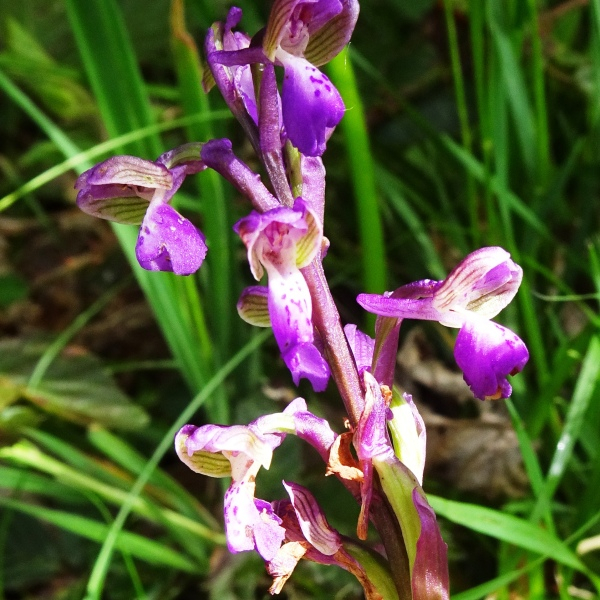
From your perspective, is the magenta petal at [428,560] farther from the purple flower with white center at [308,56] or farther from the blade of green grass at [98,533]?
the blade of green grass at [98,533]

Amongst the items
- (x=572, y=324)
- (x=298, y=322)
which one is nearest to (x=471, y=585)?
(x=572, y=324)

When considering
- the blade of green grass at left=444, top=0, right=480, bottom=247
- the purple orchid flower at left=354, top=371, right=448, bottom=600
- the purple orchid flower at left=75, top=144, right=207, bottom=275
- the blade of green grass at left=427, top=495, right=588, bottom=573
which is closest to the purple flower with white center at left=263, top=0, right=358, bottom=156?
the purple orchid flower at left=75, top=144, right=207, bottom=275

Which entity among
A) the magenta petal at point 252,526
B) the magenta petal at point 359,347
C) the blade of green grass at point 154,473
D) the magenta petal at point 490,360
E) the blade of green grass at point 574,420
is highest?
the magenta petal at point 490,360

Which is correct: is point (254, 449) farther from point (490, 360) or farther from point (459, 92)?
point (459, 92)

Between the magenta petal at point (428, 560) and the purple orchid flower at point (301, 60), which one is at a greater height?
the purple orchid flower at point (301, 60)

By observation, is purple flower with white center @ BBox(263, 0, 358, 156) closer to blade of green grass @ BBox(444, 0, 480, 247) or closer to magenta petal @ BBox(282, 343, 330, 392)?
magenta petal @ BBox(282, 343, 330, 392)

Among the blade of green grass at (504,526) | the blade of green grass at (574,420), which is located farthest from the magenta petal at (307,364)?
the blade of green grass at (574,420)

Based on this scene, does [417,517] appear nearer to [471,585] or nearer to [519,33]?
[471,585]
